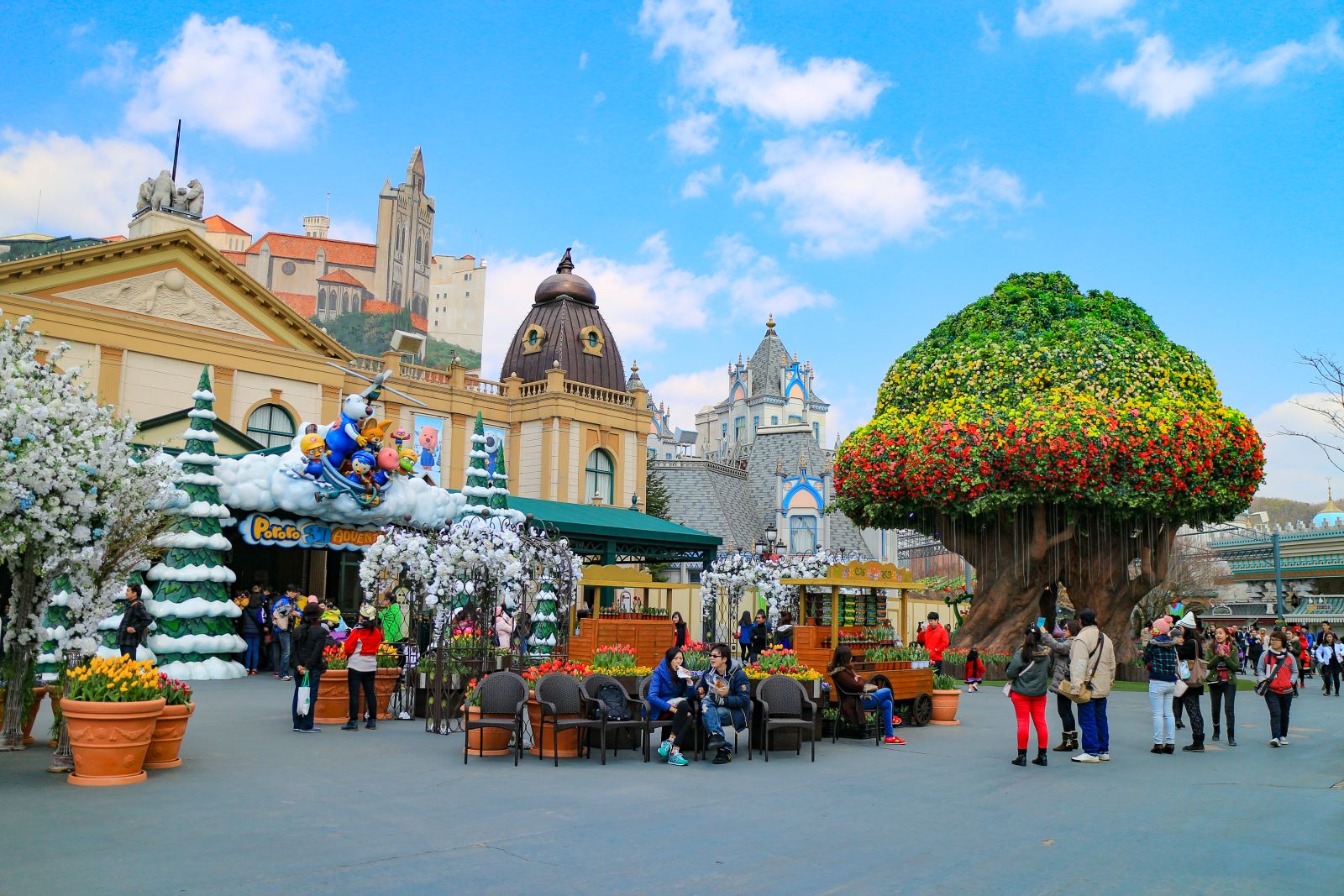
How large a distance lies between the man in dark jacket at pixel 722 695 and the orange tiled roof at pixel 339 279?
10336 cm

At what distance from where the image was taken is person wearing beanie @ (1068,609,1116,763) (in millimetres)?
11586

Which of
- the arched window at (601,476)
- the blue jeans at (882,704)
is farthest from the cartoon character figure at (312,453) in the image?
the arched window at (601,476)

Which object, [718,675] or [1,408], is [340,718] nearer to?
[718,675]

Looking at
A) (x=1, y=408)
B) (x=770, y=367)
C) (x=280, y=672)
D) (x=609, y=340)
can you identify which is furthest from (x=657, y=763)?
(x=770, y=367)

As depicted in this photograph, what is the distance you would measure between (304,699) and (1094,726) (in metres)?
9.28

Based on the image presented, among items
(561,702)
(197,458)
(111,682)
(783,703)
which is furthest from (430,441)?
(111,682)

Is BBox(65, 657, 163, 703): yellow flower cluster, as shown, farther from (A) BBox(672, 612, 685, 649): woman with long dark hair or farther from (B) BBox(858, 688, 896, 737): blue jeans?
(A) BBox(672, 612, 685, 649): woman with long dark hair

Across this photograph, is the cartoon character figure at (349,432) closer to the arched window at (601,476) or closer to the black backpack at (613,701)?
the black backpack at (613,701)

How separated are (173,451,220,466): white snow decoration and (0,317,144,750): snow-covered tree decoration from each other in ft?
31.8

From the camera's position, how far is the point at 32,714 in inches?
416

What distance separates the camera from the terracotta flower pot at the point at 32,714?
10508 mm

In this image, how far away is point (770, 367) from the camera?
117m

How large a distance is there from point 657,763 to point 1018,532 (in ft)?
61.5

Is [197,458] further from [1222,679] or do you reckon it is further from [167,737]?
[1222,679]
